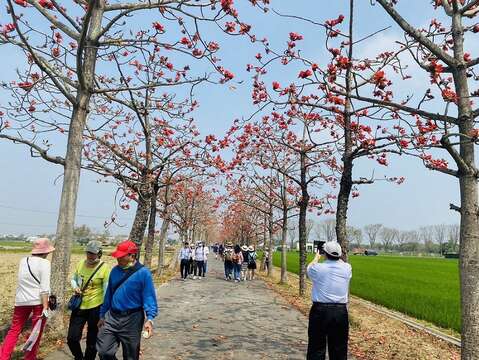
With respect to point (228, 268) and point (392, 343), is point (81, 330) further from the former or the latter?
point (228, 268)

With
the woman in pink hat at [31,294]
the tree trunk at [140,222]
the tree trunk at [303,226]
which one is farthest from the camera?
the tree trunk at [303,226]

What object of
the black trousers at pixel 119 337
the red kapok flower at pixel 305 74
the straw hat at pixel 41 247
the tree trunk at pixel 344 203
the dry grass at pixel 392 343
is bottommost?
the dry grass at pixel 392 343

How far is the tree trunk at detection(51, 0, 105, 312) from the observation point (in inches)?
285

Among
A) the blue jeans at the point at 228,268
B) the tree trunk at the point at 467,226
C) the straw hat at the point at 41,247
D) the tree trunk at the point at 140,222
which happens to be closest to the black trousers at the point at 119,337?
the straw hat at the point at 41,247

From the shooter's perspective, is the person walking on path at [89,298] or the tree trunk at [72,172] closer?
the person walking on path at [89,298]

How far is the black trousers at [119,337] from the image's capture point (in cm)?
470

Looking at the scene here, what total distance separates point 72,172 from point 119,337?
3.60 metres

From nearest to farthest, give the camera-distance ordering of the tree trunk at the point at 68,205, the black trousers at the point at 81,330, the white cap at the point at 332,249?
the white cap at the point at 332,249 < the black trousers at the point at 81,330 < the tree trunk at the point at 68,205

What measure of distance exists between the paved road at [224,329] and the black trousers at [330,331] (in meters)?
1.87

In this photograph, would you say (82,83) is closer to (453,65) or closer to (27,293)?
(27,293)

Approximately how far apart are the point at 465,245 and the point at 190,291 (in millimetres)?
11433

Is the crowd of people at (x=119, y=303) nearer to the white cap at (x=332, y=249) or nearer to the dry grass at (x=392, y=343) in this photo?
the white cap at (x=332, y=249)

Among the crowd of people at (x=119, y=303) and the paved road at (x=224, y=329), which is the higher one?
the crowd of people at (x=119, y=303)

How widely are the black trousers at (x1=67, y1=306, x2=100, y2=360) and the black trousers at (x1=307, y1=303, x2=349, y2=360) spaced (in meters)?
2.81
